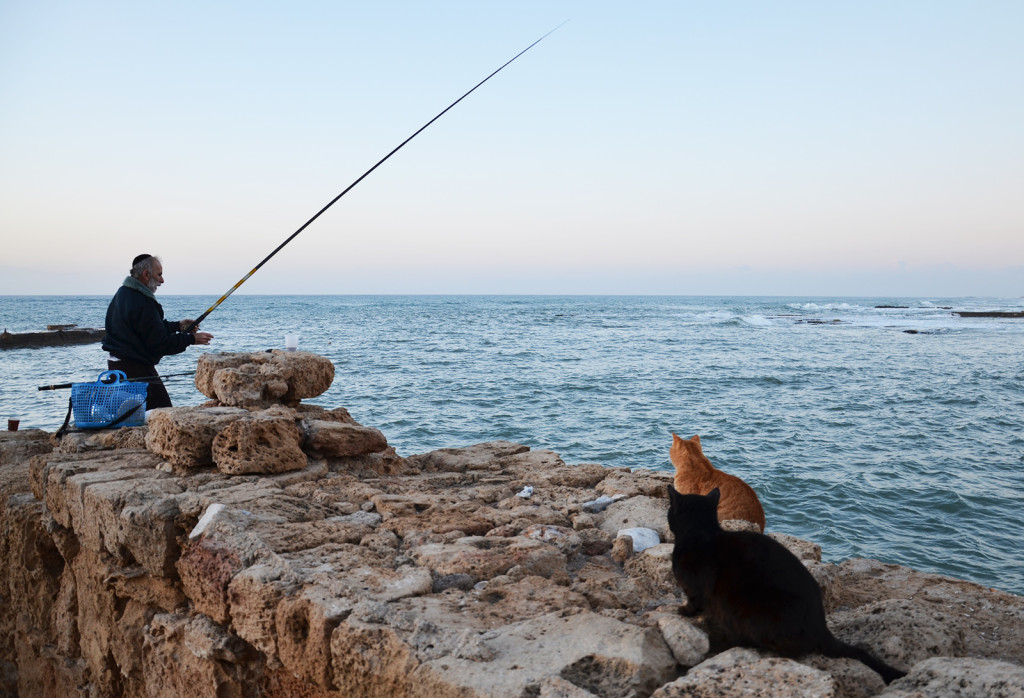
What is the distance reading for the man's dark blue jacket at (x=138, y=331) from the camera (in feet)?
16.1

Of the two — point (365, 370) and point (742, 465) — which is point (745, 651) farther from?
point (365, 370)

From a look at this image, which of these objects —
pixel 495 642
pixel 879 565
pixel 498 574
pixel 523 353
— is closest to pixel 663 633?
pixel 495 642

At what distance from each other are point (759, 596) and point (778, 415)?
1233 cm

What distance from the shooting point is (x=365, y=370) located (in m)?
20.2

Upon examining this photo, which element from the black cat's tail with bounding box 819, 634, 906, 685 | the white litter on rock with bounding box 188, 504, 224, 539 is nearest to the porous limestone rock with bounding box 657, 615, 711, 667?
the black cat's tail with bounding box 819, 634, 906, 685

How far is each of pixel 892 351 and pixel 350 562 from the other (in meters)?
28.6

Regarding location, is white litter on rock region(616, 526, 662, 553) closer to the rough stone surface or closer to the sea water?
the rough stone surface

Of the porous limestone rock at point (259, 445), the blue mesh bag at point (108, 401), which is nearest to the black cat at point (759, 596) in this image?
the porous limestone rock at point (259, 445)

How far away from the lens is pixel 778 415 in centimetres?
1330

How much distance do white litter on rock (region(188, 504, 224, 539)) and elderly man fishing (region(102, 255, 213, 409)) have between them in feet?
7.04

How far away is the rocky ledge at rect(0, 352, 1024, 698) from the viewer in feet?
7.09

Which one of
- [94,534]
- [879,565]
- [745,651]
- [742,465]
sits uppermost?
[745,651]

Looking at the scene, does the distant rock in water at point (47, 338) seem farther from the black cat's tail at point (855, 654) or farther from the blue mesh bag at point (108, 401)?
the black cat's tail at point (855, 654)

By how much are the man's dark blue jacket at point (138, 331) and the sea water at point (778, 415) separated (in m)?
5.21
